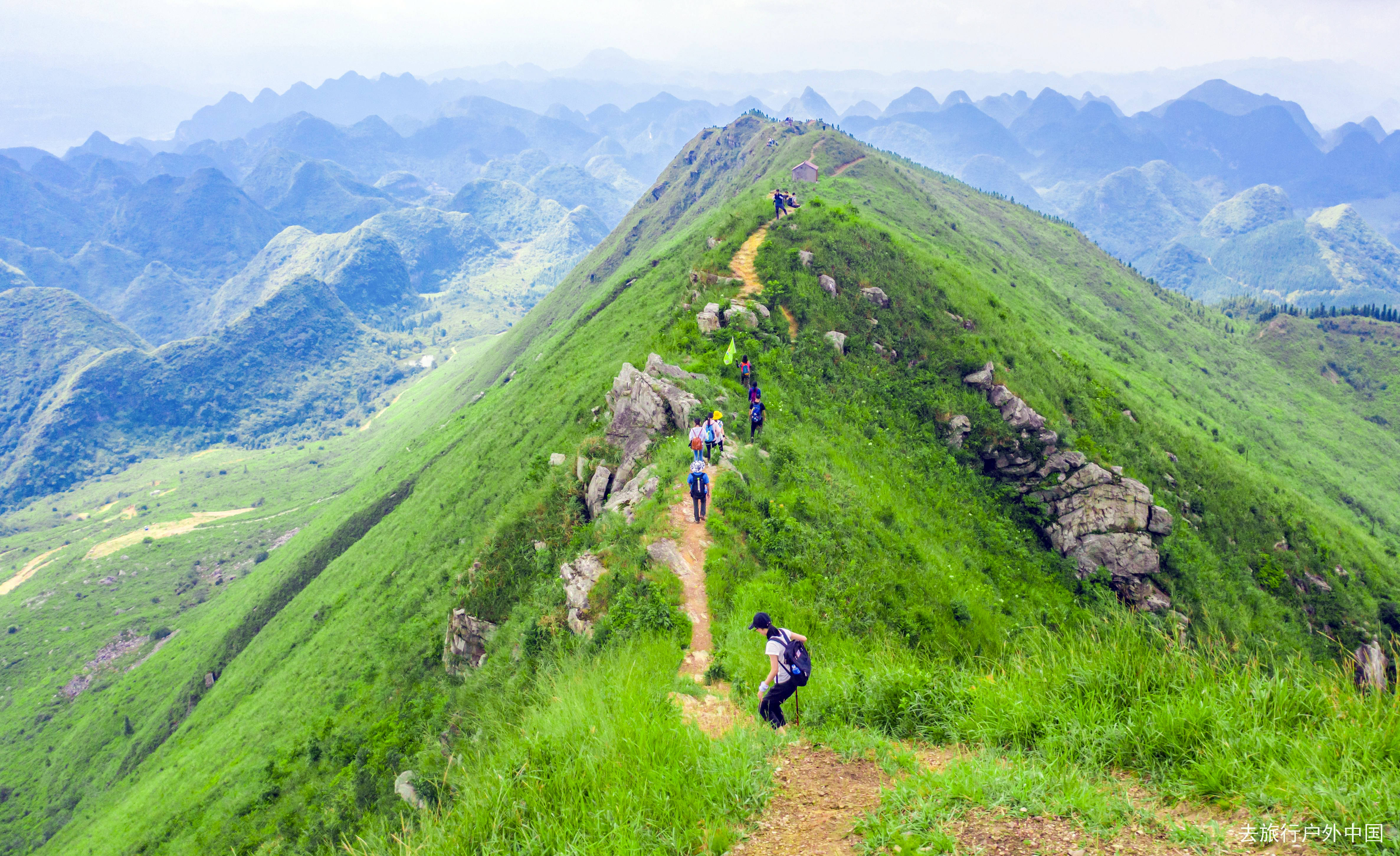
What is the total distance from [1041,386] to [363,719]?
146ft

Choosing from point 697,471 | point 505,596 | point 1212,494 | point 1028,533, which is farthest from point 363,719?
point 1212,494

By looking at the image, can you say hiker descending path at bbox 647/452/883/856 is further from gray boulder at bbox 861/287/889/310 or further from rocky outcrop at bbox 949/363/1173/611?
gray boulder at bbox 861/287/889/310

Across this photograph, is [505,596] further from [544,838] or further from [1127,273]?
[1127,273]

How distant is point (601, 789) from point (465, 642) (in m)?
19.8

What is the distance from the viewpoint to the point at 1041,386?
35188 millimetres

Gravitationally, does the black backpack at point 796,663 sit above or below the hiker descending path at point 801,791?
above

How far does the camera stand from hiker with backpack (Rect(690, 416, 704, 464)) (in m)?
18.9

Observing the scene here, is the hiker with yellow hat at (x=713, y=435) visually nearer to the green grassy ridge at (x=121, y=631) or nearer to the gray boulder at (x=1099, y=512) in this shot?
the gray boulder at (x=1099, y=512)

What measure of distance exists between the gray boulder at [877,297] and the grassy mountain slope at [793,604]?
2.69 feet

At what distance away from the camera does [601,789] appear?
23.9 feet

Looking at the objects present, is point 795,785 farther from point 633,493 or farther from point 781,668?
point 633,493

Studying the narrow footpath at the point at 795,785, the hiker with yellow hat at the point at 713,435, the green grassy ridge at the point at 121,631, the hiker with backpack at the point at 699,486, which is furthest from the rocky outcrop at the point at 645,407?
the green grassy ridge at the point at 121,631

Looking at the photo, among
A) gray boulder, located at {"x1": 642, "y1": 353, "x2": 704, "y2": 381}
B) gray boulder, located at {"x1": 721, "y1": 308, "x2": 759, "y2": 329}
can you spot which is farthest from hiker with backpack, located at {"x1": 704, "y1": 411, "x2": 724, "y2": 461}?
gray boulder, located at {"x1": 721, "y1": 308, "x2": 759, "y2": 329}

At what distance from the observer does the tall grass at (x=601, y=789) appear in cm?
681
